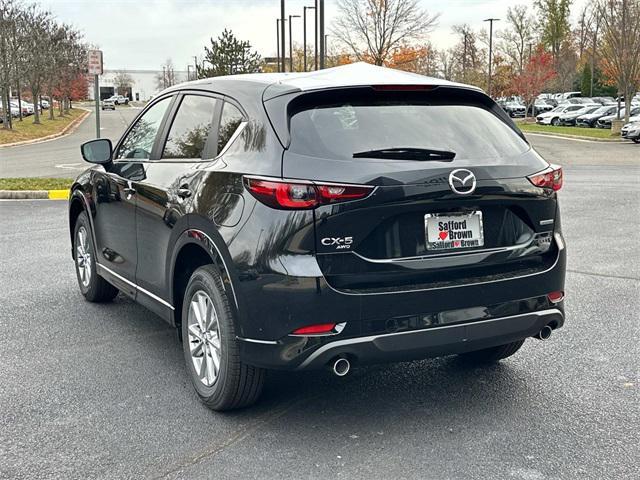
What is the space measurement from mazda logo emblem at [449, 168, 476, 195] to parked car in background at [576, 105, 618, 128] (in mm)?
48965

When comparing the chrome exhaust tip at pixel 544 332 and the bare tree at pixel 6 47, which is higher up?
the bare tree at pixel 6 47

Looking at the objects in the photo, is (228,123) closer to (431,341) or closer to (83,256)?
(431,341)

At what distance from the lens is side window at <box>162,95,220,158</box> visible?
4.52 metres

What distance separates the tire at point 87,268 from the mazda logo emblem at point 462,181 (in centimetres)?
350

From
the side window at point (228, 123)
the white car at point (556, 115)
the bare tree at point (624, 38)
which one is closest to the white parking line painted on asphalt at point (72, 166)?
the side window at point (228, 123)

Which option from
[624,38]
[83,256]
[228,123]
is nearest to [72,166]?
[83,256]

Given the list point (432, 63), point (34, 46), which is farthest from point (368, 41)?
point (432, 63)

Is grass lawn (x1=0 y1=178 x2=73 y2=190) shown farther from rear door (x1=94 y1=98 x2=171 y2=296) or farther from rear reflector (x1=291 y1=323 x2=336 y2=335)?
rear reflector (x1=291 y1=323 x2=336 y2=335)

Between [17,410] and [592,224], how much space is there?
8.42 meters

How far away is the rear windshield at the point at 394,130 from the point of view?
3.74m

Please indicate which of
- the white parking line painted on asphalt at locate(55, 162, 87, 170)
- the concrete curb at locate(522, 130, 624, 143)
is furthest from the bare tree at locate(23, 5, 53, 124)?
the concrete curb at locate(522, 130, 624, 143)

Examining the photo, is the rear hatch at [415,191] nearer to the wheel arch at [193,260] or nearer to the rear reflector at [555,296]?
the rear reflector at [555,296]

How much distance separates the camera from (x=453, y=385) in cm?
454

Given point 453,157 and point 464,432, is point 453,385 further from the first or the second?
point 453,157
